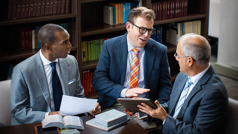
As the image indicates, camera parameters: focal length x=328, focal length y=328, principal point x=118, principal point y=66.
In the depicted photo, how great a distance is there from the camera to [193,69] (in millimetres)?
2316

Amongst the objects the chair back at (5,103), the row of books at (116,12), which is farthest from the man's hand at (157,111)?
the row of books at (116,12)

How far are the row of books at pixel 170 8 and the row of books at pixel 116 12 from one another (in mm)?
372

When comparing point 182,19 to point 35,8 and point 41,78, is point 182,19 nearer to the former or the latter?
point 35,8

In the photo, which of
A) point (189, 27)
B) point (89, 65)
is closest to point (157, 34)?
point (189, 27)

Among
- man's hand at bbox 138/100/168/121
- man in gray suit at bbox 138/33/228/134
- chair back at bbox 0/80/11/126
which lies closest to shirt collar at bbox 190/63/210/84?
man in gray suit at bbox 138/33/228/134

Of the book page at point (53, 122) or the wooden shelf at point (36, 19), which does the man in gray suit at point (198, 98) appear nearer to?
the book page at point (53, 122)

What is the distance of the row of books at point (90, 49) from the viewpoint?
159 inches

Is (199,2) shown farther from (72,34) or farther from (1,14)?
(1,14)

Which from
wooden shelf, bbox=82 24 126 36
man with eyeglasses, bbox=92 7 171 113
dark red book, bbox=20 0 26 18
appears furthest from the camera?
wooden shelf, bbox=82 24 126 36

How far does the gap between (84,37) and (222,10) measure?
257 centimetres

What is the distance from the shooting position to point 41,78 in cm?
260

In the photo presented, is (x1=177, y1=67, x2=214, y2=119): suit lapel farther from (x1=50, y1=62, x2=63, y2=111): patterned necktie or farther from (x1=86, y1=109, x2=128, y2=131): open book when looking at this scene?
(x1=50, y1=62, x2=63, y2=111): patterned necktie

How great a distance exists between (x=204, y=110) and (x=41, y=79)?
49.9 inches

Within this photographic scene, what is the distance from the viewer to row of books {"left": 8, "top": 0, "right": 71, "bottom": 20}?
11.4 ft
